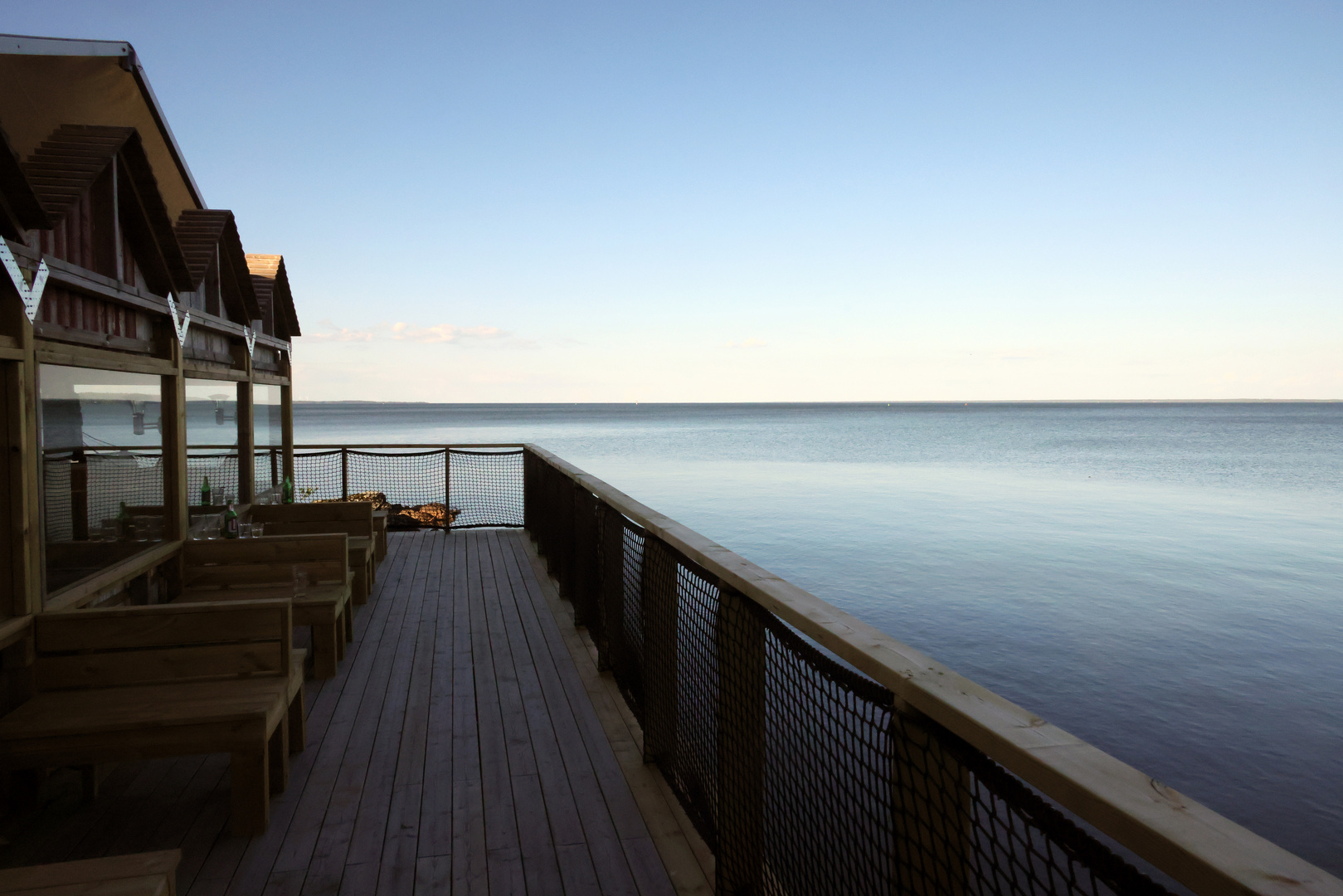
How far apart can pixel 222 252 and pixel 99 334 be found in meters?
2.33

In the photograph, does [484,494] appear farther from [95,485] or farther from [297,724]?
[297,724]

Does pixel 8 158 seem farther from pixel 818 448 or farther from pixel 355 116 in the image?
pixel 818 448

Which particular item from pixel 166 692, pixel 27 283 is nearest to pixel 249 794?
pixel 166 692

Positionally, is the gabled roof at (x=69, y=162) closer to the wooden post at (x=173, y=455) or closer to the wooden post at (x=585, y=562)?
the wooden post at (x=173, y=455)

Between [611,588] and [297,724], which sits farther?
[611,588]

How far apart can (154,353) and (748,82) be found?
2512cm

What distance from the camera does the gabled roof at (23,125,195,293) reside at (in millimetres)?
3014

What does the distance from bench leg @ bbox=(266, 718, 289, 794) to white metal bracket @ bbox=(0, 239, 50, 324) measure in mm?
1670

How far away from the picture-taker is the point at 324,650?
13.4 ft

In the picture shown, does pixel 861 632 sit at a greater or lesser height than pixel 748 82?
lesser

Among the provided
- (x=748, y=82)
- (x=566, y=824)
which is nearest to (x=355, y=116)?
(x=748, y=82)

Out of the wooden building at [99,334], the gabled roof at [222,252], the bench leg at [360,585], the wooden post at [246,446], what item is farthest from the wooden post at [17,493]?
the wooden post at [246,446]

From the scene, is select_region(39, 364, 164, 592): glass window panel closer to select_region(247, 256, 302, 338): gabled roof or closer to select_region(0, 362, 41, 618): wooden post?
select_region(0, 362, 41, 618): wooden post

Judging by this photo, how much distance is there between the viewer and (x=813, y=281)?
58938mm
